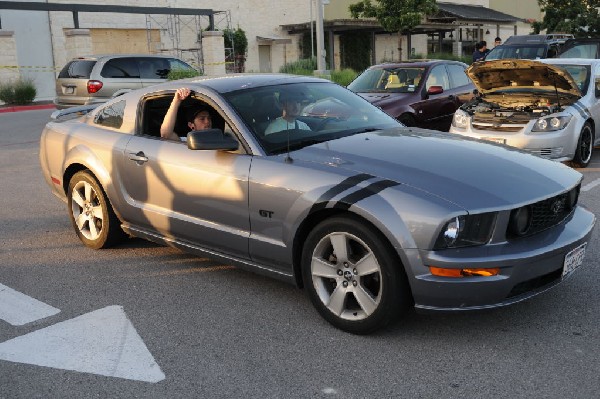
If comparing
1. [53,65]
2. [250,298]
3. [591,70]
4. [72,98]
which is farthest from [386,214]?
[53,65]

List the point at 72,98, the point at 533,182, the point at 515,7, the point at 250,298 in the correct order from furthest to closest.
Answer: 1. the point at 515,7
2. the point at 72,98
3. the point at 250,298
4. the point at 533,182

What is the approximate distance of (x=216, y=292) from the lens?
499 cm

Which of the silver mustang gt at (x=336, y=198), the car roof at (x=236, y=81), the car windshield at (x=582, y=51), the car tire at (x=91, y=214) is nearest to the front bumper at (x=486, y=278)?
the silver mustang gt at (x=336, y=198)

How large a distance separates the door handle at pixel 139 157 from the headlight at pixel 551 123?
550 cm

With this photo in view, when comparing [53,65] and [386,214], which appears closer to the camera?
[386,214]

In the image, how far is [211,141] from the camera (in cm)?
468

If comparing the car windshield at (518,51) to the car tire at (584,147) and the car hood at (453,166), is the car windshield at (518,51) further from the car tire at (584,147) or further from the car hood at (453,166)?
the car hood at (453,166)

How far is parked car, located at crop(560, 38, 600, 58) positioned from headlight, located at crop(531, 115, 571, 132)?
8185 mm

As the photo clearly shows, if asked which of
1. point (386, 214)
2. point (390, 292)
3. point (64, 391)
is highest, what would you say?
point (386, 214)

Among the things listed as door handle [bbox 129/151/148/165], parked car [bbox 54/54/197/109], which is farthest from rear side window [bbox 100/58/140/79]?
door handle [bbox 129/151/148/165]

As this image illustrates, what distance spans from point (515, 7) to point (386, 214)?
2302 inches

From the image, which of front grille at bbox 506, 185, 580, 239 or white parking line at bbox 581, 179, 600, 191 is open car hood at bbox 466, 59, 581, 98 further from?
front grille at bbox 506, 185, 580, 239

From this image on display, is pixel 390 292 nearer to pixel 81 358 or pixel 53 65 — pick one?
pixel 81 358

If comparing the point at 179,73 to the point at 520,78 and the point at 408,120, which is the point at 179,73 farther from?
the point at 520,78
